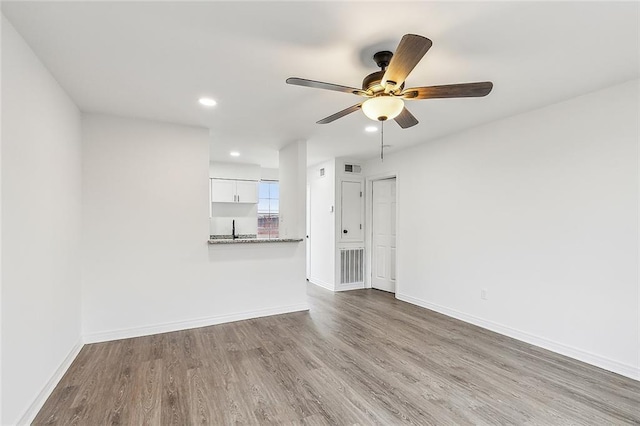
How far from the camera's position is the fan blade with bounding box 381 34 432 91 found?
1583 mm

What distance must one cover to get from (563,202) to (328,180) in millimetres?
3704

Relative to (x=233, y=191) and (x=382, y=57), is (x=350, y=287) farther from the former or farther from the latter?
(x=382, y=57)

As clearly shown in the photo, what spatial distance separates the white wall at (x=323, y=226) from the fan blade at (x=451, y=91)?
3.60m

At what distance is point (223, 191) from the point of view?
609 cm

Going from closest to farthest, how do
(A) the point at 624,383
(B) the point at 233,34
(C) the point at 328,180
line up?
(B) the point at 233,34
(A) the point at 624,383
(C) the point at 328,180

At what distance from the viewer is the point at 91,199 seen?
337 cm

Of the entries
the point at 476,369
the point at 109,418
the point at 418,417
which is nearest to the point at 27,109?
the point at 109,418

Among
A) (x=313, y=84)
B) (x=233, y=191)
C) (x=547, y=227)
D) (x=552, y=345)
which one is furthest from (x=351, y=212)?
(x=313, y=84)

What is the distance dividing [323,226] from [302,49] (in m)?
4.26

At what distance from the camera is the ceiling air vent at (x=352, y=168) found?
5.88 meters

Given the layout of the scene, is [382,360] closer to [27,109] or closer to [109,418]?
[109,418]

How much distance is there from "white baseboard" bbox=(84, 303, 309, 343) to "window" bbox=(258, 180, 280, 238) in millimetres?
2597

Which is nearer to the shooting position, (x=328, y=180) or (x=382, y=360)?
(x=382, y=360)

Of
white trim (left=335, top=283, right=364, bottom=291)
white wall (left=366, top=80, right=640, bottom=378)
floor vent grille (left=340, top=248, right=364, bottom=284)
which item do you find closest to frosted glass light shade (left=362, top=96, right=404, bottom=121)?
white wall (left=366, top=80, right=640, bottom=378)
